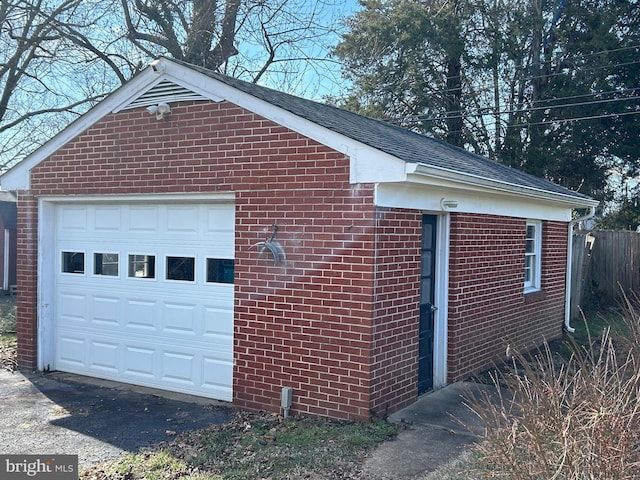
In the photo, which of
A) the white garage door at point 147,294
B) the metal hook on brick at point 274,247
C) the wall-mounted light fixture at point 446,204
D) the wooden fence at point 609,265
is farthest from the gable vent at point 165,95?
the wooden fence at point 609,265

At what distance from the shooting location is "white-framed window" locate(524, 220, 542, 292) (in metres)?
10.8

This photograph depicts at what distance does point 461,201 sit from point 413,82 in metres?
15.2

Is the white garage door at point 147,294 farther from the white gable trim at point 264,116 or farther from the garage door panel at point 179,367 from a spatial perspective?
the white gable trim at point 264,116

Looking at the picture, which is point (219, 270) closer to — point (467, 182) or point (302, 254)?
point (302, 254)

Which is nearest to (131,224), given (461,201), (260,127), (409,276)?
(260,127)

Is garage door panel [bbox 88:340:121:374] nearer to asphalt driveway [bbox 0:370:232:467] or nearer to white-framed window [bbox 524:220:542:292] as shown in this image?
asphalt driveway [bbox 0:370:232:467]

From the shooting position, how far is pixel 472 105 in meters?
22.9

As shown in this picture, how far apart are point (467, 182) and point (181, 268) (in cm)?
366

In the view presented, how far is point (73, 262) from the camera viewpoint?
29.2ft

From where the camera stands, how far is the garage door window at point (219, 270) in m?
7.47

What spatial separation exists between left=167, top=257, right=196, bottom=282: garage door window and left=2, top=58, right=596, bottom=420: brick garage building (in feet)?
0.09

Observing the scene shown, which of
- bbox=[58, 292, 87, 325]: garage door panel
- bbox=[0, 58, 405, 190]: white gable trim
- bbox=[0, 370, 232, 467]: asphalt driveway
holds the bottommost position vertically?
bbox=[0, 370, 232, 467]: asphalt driveway

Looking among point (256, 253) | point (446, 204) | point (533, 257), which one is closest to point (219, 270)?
point (256, 253)

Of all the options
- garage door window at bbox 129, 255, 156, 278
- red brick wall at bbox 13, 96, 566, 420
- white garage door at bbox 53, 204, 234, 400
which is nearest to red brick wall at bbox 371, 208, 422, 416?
red brick wall at bbox 13, 96, 566, 420
